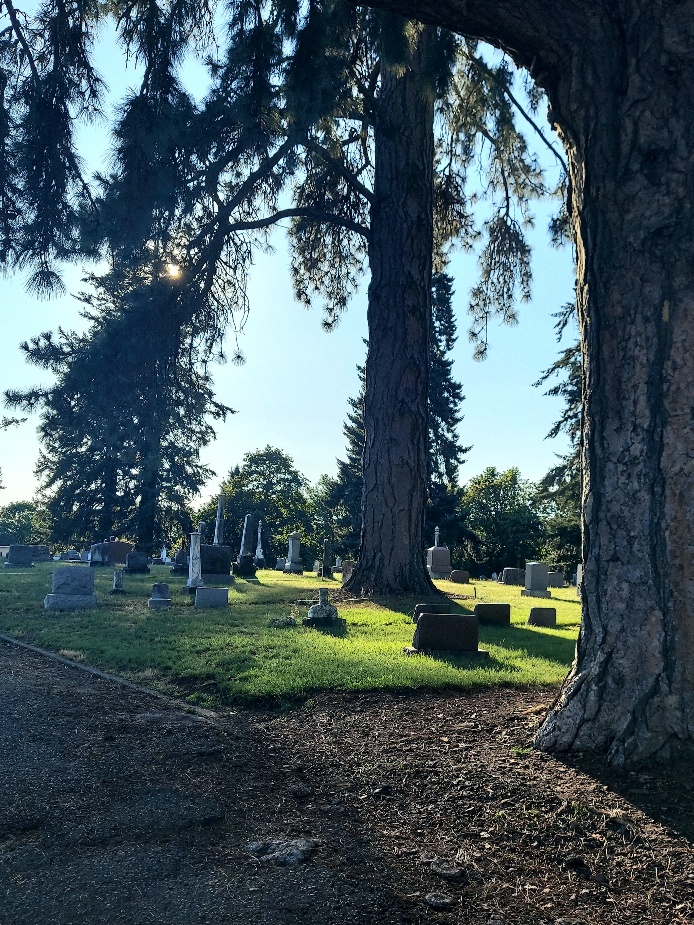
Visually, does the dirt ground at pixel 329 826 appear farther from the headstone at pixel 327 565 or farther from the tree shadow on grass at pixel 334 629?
the headstone at pixel 327 565

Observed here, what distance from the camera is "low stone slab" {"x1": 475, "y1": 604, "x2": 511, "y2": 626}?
9.46 meters

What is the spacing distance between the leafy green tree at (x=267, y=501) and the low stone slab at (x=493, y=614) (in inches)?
1064

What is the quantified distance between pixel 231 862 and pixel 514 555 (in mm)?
39313

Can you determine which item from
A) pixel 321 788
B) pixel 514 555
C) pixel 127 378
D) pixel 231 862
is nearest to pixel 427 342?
pixel 127 378

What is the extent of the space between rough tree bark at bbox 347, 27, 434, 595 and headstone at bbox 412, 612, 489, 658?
14.5ft

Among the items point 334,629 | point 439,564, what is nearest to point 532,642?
point 334,629

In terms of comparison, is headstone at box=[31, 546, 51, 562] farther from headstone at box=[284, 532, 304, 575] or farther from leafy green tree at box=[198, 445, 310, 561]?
headstone at box=[284, 532, 304, 575]

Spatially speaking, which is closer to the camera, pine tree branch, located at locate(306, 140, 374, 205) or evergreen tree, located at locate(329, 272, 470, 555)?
pine tree branch, located at locate(306, 140, 374, 205)

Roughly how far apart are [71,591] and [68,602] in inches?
9.0

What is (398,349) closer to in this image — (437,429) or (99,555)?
(99,555)

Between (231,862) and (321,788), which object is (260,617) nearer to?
(321,788)

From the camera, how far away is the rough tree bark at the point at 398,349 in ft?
37.9

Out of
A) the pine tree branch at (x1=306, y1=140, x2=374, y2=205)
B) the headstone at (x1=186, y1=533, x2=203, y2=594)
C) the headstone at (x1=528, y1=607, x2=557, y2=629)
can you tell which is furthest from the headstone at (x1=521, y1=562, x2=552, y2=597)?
the pine tree branch at (x1=306, y1=140, x2=374, y2=205)

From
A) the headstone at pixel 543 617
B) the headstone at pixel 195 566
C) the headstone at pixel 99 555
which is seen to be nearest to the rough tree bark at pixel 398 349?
the headstone at pixel 543 617
